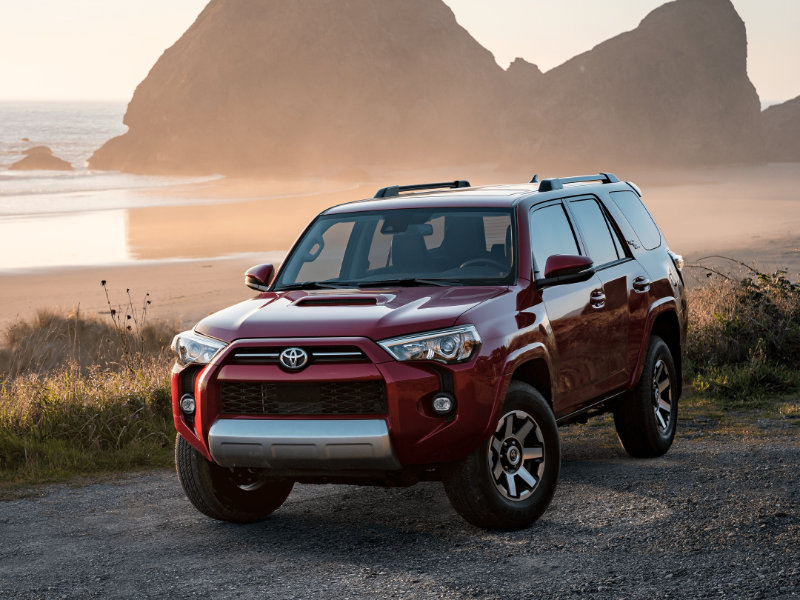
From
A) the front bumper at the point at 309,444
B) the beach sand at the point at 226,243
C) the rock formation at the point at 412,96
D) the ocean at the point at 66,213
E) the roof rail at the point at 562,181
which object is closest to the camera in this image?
the front bumper at the point at 309,444

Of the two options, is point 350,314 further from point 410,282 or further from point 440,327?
point 410,282

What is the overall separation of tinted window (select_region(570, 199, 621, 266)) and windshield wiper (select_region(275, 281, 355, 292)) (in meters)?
1.70

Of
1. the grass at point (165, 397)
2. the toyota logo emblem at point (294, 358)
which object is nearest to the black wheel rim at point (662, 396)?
the grass at point (165, 397)

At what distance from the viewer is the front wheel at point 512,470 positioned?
234 inches

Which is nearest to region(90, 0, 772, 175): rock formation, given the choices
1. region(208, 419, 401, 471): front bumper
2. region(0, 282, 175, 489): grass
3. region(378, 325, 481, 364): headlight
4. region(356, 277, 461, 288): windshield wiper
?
region(0, 282, 175, 489): grass

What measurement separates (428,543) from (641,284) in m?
2.83

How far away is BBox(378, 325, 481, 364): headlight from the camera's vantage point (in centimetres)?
568

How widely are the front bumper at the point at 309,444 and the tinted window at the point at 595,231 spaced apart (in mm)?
2544

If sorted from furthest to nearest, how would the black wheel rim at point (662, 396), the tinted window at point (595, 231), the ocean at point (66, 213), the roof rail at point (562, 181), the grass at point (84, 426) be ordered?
the ocean at point (66, 213) → the grass at point (84, 426) → the black wheel rim at point (662, 396) → the tinted window at point (595, 231) → the roof rail at point (562, 181)

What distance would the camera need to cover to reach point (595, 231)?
307 inches

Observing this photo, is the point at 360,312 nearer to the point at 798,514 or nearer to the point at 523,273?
the point at 523,273

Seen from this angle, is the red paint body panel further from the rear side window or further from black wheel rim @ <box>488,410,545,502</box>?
the rear side window

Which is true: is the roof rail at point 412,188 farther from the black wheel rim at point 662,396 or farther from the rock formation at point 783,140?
the rock formation at point 783,140

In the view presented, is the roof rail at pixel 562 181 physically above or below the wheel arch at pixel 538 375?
above
